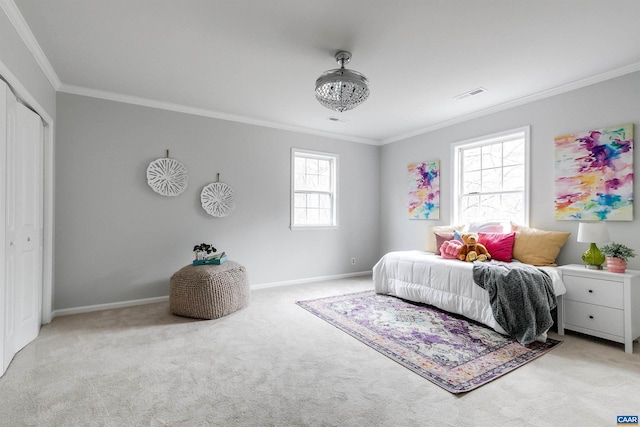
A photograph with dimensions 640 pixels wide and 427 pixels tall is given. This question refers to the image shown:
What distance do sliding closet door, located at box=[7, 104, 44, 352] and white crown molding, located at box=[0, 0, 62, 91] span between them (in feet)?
1.63

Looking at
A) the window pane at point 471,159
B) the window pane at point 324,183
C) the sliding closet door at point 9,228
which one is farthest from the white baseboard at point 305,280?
the sliding closet door at point 9,228

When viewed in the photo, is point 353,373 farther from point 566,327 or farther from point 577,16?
point 577,16

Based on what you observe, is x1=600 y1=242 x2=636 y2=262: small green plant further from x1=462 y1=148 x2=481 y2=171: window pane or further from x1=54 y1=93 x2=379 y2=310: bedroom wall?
→ x1=54 y1=93 x2=379 y2=310: bedroom wall

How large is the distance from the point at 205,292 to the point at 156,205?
4.72ft

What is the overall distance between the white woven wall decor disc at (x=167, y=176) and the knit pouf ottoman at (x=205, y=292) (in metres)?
Result: 1.12

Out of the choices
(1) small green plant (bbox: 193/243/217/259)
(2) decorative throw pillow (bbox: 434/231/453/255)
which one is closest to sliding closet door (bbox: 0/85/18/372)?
(1) small green plant (bbox: 193/243/217/259)

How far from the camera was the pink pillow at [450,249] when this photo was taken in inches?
146

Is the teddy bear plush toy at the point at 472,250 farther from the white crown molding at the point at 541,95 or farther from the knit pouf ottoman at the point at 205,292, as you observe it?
the knit pouf ottoman at the point at 205,292

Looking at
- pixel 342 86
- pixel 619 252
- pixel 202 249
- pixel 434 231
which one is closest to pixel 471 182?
pixel 434 231

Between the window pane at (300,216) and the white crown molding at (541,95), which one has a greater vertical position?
the white crown molding at (541,95)

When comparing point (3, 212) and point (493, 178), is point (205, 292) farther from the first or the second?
point (493, 178)

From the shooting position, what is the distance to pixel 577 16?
2.22 meters

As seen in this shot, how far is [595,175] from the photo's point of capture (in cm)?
315

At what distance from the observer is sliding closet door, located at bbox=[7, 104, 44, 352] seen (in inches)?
97.0
